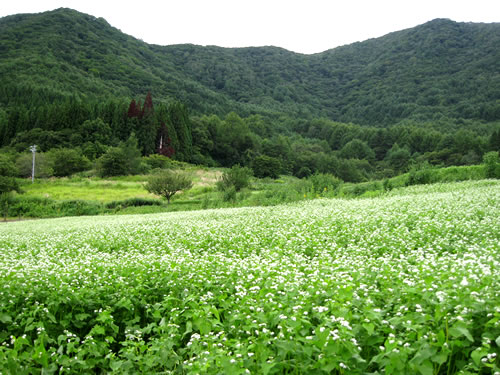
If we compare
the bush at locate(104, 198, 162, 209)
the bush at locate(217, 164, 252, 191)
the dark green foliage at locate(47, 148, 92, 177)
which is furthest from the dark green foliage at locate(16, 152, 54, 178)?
the bush at locate(217, 164, 252, 191)

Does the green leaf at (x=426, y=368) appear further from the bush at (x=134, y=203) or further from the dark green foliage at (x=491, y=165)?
the bush at (x=134, y=203)

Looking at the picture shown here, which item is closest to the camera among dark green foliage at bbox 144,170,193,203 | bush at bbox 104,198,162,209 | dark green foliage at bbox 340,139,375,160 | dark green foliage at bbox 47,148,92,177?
dark green foliage at bbox 144,170,193,203

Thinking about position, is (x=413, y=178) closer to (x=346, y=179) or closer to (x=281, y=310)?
(x=281, y=310)

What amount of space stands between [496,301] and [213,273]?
4417 mm

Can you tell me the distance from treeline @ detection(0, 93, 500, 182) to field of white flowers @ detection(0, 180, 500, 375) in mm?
63266

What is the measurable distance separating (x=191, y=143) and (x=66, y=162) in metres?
37.3

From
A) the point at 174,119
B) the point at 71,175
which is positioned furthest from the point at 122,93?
the point at 71,175

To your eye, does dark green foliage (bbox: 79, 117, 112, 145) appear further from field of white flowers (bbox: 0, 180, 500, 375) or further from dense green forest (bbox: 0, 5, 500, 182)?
field of white flowers (bbox: 0, 180, 500, 375)

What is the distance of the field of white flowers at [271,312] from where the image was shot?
3584 mm

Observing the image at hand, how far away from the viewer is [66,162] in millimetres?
67938

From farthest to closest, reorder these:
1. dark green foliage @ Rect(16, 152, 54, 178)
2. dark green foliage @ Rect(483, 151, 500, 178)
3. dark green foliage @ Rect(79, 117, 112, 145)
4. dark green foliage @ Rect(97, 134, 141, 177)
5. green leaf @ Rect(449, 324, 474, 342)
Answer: dark green foliage @ Rect(79, 117, 112, 145), dark green foliage @ Rect(97, 134, 141, 177), dark green foliage @ Rect(16, 152, 54, 178), dark green foliage @ Rect(483, 151, 500, 178), green leaf @ Rect(449, 324, 474, 342)

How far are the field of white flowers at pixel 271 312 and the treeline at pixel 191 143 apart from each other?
6327 cm

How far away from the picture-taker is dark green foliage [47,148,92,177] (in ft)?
221

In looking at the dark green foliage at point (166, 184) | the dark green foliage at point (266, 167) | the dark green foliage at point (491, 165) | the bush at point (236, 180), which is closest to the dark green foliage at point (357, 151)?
the dark green foliage at point (266, 167)
